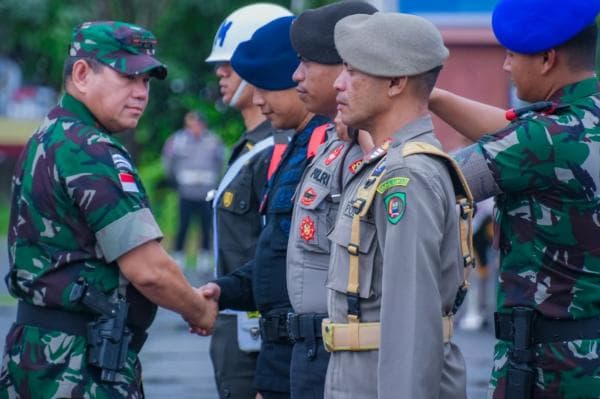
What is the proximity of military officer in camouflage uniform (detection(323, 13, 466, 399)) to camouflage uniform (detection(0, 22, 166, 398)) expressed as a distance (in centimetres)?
87

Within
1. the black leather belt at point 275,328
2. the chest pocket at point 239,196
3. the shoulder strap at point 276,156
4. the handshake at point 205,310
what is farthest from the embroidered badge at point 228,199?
the black leather belt at point 275,328

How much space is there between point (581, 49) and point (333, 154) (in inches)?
37.5

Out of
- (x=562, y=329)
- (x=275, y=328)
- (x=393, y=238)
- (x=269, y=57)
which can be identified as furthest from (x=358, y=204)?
(x=269, y=57)

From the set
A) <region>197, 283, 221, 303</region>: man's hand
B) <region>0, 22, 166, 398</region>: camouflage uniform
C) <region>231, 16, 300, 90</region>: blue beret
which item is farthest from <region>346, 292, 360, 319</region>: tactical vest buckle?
<region>231, 16, 300, 90</region>: blue beret

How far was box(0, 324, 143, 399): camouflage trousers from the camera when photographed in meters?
5.09

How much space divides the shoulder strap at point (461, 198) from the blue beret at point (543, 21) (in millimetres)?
580

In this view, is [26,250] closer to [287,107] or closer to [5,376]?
[5,376]

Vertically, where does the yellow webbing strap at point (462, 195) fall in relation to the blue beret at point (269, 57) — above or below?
below

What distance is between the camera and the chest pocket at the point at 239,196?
6.27 meters

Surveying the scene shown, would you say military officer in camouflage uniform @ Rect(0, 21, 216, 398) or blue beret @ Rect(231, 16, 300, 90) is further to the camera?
blue beret @ Rect(231, 16, 300, 90)

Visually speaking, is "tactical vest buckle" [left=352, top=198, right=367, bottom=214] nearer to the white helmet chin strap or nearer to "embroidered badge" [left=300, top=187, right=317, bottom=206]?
"embroidered badge" [left=300, top=187, right=317, bottom=206]

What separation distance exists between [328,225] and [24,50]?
3308 cm

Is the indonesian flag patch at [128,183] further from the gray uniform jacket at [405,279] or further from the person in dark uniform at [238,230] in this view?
the person in dark uniform at [238,230]

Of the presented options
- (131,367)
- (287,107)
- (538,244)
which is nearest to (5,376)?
(131,367)
